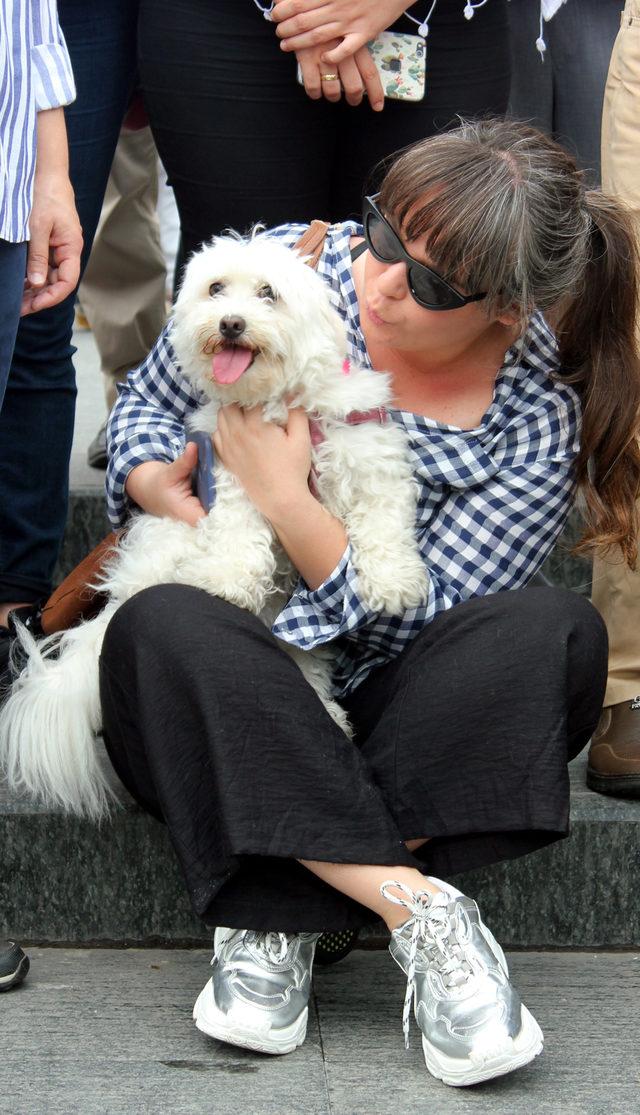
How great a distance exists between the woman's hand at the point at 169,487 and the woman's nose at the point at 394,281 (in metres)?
0.40

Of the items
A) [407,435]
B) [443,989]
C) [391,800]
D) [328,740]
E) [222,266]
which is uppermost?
[222,266]

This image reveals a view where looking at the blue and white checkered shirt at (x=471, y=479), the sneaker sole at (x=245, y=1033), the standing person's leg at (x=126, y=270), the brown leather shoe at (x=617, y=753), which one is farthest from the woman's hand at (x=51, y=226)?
the standing person's leg at (x=126, y=270)

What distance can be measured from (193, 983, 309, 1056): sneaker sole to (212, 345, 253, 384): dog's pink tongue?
0.89m

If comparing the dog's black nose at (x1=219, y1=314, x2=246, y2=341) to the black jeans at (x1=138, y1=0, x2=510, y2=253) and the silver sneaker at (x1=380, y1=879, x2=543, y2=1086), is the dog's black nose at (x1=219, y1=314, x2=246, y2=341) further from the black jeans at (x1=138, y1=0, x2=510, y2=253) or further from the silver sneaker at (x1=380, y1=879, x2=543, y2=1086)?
the silver sneaker at (x1=380, y1=879, x2=543, y2=1086)

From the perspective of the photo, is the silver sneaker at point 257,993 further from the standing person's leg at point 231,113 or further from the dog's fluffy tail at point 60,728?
the standing person's leg at point 231,113

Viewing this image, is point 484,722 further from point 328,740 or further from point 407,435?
point 407,435

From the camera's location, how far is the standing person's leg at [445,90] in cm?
240

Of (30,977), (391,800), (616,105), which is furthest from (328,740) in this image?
(616,105)

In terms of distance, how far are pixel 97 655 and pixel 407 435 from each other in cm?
61

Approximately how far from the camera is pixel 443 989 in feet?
5.86

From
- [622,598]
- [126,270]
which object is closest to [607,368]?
[622,598]

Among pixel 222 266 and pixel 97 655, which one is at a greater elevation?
pixel 222 266

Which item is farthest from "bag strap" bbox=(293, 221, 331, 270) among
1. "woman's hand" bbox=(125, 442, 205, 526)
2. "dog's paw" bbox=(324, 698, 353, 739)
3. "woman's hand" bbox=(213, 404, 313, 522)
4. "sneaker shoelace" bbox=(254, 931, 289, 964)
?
"sneaker shoelace" bbox=(254, 931, 289, 964)

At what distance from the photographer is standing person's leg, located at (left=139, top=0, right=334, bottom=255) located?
7.62ft
